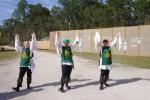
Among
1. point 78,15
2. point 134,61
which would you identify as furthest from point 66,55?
point 78,15

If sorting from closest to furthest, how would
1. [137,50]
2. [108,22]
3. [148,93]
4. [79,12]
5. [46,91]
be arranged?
[148,93] < [46,91] < [137,50] < [108,22] < [79,12]

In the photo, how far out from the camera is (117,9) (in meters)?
92.2

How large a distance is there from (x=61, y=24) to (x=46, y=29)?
31.7ft

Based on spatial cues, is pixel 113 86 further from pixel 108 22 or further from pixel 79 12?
pixel 79 12

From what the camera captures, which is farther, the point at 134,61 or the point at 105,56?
the point at 134,61

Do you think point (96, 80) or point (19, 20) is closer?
point (96, 80)

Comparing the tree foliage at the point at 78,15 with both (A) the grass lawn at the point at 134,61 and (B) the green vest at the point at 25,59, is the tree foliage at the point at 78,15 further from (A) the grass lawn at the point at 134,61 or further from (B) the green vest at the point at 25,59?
(B) the green vest at the point at 25,59

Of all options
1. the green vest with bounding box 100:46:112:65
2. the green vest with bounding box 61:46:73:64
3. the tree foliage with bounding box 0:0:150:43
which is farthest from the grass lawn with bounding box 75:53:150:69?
the tree foliage with bounding box 0:0:150:43

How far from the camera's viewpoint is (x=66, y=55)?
12.9m

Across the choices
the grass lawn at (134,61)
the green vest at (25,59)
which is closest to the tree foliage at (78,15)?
the grass lawn at (134,61)

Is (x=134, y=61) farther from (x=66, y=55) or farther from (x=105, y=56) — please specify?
(x=66, y=55)

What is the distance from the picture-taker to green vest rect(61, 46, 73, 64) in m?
12.9

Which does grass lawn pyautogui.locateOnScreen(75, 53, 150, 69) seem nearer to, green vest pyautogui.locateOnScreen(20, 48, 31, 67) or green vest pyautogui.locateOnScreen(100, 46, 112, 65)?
green vest pyautogui.locateOnScreen(100, 46, 112, 65)

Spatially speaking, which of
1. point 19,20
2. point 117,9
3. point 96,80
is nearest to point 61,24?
point 117,9
